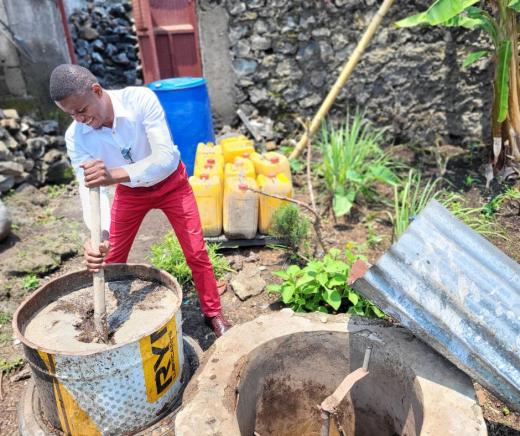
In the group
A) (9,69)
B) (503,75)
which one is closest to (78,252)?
(9,69)

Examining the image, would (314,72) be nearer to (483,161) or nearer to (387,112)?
(387,112)

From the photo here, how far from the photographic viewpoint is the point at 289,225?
378 centimetres

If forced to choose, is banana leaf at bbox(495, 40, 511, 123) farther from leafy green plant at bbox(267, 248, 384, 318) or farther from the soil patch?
the soil patch

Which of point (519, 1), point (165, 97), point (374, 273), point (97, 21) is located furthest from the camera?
point (97, 21)

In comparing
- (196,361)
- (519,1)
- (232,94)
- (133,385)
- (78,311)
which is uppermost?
(519,1)

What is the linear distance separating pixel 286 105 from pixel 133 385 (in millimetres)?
4793

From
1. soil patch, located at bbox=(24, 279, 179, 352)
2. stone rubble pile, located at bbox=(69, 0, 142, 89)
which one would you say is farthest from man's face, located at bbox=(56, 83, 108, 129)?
stone rubble pile, located at bbox=(69, 0, 142, 89)

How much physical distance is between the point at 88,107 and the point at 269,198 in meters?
2.03

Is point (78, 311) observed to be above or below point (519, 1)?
below

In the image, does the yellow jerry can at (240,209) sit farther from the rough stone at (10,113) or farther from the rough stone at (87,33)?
the rough stone at (87,33)

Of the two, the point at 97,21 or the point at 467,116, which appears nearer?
the point at 467,116

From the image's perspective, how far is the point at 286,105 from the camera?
237 inches

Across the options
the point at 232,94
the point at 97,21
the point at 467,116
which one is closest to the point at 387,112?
the point at 467,116

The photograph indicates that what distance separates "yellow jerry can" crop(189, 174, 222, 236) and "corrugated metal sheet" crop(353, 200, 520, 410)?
2.39 meters
